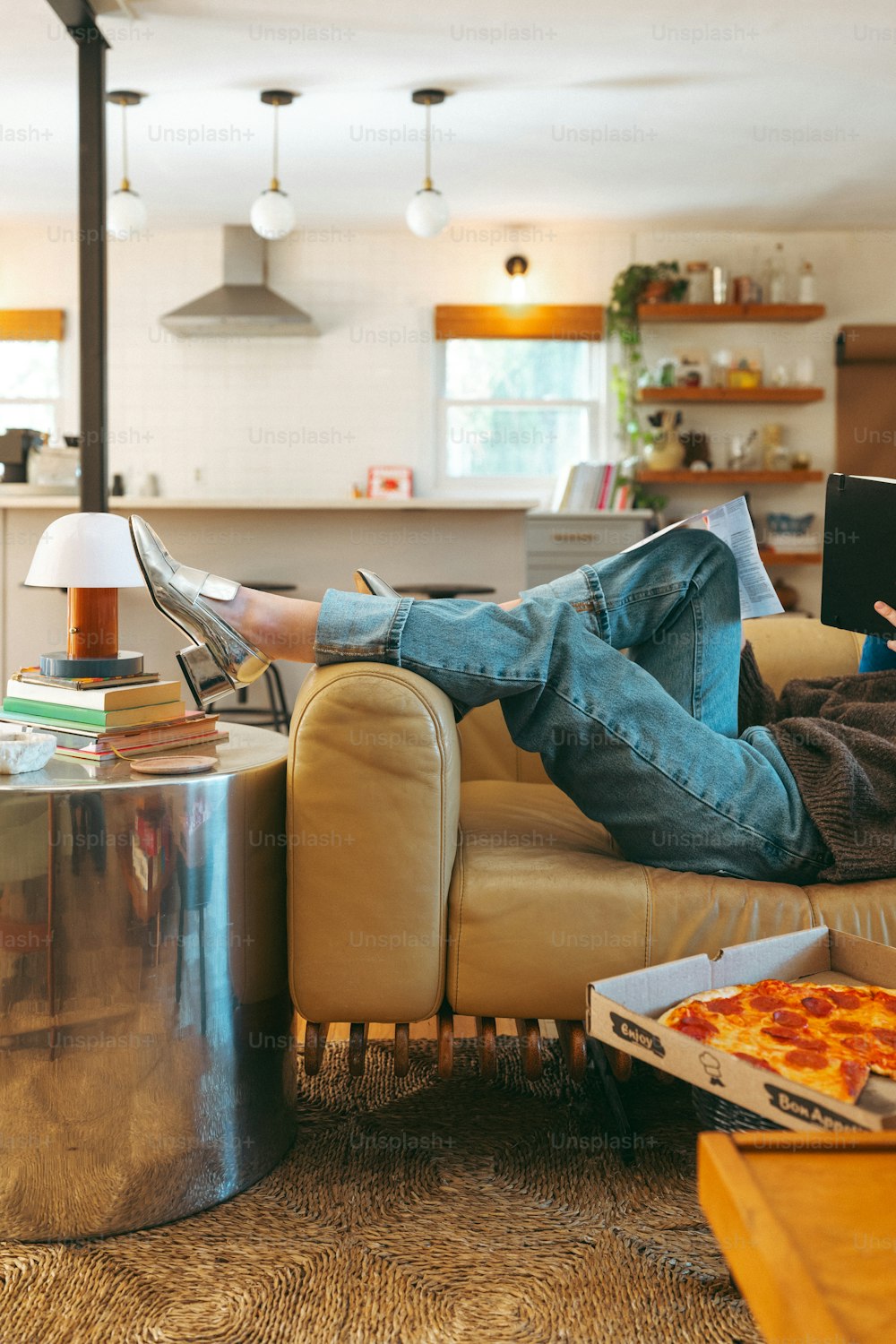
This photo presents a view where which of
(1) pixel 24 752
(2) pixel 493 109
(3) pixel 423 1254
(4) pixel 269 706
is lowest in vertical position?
(3) pixel 423 1254

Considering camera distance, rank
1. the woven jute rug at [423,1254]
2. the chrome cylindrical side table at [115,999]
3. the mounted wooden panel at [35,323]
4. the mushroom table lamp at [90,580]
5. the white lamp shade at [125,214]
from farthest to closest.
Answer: the mounted wooden panel at [35,323] → the white lamp shade at [125,214] → the mushroom table lamp at [90,580] → the chrome cylindrical side table at [115,999] → the woven jute rug at [423,1254]

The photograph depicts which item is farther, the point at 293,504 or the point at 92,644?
the point at 293,504

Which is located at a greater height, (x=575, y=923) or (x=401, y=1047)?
(x=575, y=923)

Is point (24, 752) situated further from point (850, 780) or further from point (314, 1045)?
point (850, 780)

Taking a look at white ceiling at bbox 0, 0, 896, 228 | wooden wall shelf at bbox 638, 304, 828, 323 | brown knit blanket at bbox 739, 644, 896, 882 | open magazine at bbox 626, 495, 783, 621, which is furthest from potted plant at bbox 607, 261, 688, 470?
brown knit blanket at bbox 739, 644, 896, 882

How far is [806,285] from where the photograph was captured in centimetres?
609

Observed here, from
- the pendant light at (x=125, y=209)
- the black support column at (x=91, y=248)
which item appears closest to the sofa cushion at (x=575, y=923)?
the black support column at (x=91, y=248)

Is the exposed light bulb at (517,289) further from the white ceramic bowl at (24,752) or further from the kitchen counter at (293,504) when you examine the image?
the white ceramic bowl at (24,752)

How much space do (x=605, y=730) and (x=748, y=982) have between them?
364mm

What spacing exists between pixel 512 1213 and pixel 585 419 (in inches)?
222

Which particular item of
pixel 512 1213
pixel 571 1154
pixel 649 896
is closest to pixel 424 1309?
pixel 512 1213

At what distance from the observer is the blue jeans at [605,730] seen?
1.47 metres

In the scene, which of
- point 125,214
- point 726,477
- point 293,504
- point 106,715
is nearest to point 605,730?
point 106,715

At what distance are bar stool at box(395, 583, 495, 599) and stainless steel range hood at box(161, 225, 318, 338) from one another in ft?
7.25
